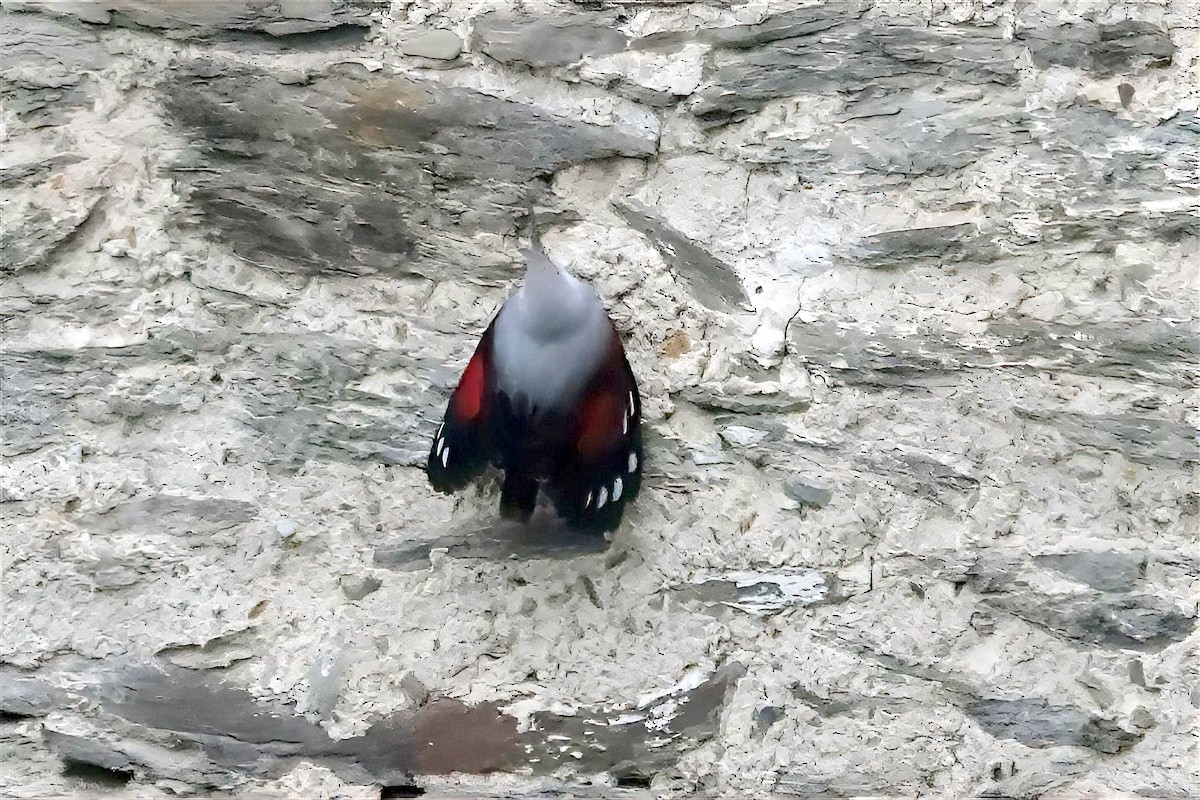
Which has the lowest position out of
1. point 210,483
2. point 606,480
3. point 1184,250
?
point 210,483

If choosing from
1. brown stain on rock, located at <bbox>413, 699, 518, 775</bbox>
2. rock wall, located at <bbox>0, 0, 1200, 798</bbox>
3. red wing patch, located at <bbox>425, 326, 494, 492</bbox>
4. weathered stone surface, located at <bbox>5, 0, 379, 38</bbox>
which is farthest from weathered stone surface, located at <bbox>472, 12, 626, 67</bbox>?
brown stain on rock, located at <bbox>413, 699, 518, 775</bbox>

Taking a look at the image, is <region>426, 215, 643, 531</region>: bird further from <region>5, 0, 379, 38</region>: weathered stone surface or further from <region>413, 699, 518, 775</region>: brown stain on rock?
<region>5, 0, 379, 38</region>: weathered stone surface

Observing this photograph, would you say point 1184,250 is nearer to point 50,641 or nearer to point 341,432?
point 341,432

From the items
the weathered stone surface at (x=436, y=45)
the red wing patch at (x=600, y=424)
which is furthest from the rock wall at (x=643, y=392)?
the red wing patch at (x=600, y=424)

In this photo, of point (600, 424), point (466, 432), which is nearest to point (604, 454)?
point (600, 424)

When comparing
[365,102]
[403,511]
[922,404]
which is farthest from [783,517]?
[365,102]

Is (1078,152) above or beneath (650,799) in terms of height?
above

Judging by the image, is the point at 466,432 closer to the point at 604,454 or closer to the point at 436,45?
the point at 604,454
